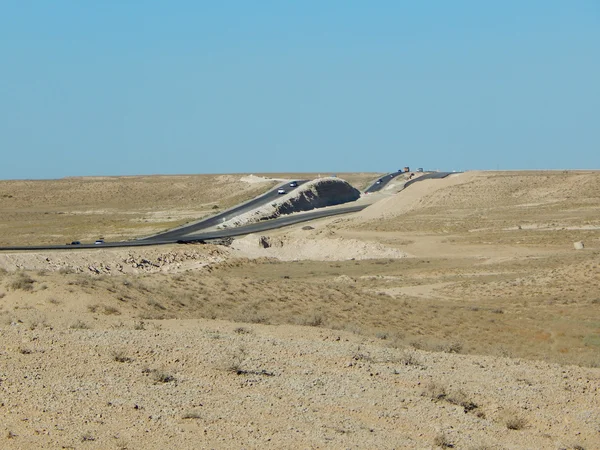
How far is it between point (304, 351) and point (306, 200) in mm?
91028

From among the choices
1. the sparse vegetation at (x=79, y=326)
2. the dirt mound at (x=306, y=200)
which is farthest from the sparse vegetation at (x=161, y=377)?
the dirt mound at (x=306, y=200)

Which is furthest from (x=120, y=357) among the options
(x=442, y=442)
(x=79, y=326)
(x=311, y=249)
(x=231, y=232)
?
(x=231, y=232)

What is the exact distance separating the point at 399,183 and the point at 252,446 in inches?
5131

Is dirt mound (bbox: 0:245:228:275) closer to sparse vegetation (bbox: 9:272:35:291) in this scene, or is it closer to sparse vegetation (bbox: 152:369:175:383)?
sparse vegetation (bbox: 9:272:35:291)

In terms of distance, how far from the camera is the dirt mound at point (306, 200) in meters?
91.3

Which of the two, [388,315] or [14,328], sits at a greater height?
[14,328]

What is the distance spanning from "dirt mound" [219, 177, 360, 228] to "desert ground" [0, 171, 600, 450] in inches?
1128

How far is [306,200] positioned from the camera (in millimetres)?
107375

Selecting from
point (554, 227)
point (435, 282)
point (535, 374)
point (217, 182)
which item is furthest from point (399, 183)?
point (535, 374)

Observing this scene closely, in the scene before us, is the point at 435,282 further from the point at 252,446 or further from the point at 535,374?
the point at 252,446

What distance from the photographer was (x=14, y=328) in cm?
1678

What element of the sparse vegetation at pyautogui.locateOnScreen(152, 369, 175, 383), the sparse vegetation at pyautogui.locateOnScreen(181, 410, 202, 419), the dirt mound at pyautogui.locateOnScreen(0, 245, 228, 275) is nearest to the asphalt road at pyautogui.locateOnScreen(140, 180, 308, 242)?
the dirt mound at pyautogui.locateOnScreen(0, 245, 228, 275)

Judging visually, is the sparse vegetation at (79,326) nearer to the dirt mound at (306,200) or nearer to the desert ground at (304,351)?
the desert ground at (304,351)

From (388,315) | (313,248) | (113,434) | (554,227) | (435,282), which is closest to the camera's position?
(113,434)
